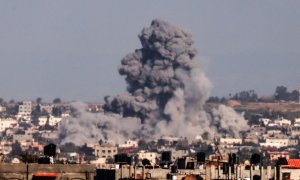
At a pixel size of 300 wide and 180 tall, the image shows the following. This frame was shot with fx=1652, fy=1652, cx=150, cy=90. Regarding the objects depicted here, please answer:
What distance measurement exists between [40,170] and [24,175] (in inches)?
22.8

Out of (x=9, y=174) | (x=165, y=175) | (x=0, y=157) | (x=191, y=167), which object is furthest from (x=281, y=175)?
(x=9, y=174)

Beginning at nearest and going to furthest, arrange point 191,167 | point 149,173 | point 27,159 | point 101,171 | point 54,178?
1. point 54,178
2. point 27,159
3. point 149,173
4. point 101,171
5. point 191,167

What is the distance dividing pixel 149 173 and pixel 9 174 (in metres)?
18.6

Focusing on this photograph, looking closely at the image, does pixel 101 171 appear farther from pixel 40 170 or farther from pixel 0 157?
pixel 40 170

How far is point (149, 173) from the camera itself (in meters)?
64.2

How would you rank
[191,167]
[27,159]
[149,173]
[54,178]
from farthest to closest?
[191,167]
[149,173]
[27,159]
[54,178]

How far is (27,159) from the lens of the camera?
56219 millimetres

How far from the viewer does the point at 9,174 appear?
46.0 meters

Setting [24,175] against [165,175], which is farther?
[165,175]

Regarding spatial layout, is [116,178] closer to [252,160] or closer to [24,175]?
[252,160]

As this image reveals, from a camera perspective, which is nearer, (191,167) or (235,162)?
(235,162)

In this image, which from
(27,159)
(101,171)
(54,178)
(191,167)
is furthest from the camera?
(191,167)

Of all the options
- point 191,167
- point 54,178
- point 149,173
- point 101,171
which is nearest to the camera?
point 54,178

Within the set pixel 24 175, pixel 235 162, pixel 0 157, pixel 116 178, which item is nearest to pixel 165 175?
pixel 116 178
